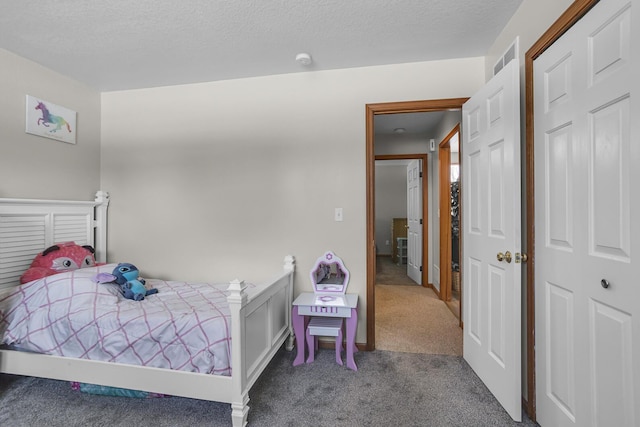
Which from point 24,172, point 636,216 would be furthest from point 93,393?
point 636,216

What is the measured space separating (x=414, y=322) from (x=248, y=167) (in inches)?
89.0

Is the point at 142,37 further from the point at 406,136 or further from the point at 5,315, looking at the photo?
the point at 406,136

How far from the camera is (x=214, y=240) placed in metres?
2.76

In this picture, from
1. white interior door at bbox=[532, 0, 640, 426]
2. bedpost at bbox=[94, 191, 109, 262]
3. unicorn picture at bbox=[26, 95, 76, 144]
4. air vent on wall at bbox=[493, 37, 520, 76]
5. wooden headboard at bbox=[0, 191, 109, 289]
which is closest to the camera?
white interior door at bbox=[532, 0, 640, 426]

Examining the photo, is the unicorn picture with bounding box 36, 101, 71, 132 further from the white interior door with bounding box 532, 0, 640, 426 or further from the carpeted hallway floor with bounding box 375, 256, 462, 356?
the white interior door with bounding box 532, 0, 640, 426

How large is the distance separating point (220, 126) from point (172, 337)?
5.93 feet

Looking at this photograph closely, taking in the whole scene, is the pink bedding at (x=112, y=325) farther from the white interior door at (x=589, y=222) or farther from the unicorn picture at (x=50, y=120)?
the white interior door at (x=589, y=222)

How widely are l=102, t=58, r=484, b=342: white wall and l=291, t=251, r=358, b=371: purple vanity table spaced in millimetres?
102

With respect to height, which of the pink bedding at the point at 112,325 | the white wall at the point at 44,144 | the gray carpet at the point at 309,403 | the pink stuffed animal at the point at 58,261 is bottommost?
the gray carpet at the point at 309,403

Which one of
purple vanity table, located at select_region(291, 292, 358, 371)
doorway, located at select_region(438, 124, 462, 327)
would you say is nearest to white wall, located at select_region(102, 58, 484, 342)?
purple vanity table, located at select_region(291, 292, 358, 371)

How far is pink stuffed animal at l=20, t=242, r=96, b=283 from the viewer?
7.22ft

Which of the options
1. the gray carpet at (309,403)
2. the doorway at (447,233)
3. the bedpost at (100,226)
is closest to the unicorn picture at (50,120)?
the bedpost at (100,226)

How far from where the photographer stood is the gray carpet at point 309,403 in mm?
1678

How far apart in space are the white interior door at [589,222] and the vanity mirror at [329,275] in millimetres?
1305
